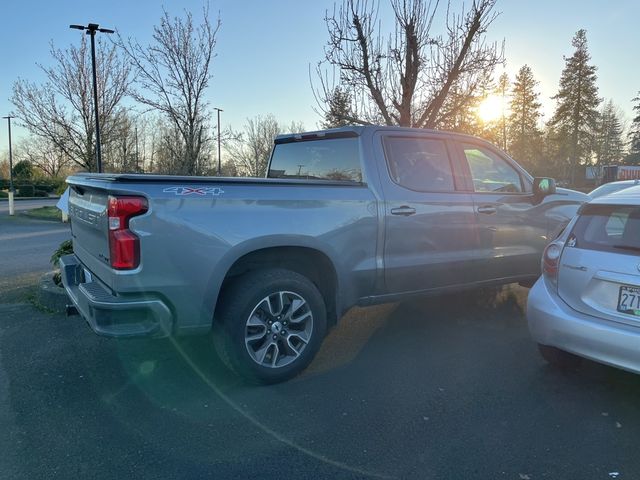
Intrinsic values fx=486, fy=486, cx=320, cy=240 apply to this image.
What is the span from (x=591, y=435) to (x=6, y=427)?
3.59m

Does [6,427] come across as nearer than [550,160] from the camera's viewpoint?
Yes

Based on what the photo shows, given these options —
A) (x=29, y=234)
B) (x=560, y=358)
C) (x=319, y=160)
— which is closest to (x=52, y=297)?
(x=319, y=160)

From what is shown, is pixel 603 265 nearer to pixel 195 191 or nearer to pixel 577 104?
pixel 195 191

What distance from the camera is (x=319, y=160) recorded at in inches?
186

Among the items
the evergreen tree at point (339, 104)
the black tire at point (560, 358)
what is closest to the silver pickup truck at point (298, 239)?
the black tire at point (560, 358)

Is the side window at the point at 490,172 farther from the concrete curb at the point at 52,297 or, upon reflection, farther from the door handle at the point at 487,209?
the concrete curb at the point at 52,297

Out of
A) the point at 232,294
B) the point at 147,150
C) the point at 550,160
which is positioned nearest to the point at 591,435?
the point at 232,294

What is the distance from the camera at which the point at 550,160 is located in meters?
57.2

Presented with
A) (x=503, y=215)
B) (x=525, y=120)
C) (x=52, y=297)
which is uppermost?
(x=525, y=120)

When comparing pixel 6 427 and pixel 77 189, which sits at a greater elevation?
pixel 77 189

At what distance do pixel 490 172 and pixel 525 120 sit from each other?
57.2 m

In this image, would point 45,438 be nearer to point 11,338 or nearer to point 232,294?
point 232,294

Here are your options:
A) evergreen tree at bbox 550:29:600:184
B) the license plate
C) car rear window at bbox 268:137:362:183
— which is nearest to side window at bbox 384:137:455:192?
car rear window at bbox 268:137:362:183

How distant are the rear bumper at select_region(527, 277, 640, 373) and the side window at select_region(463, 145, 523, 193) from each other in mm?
1500
